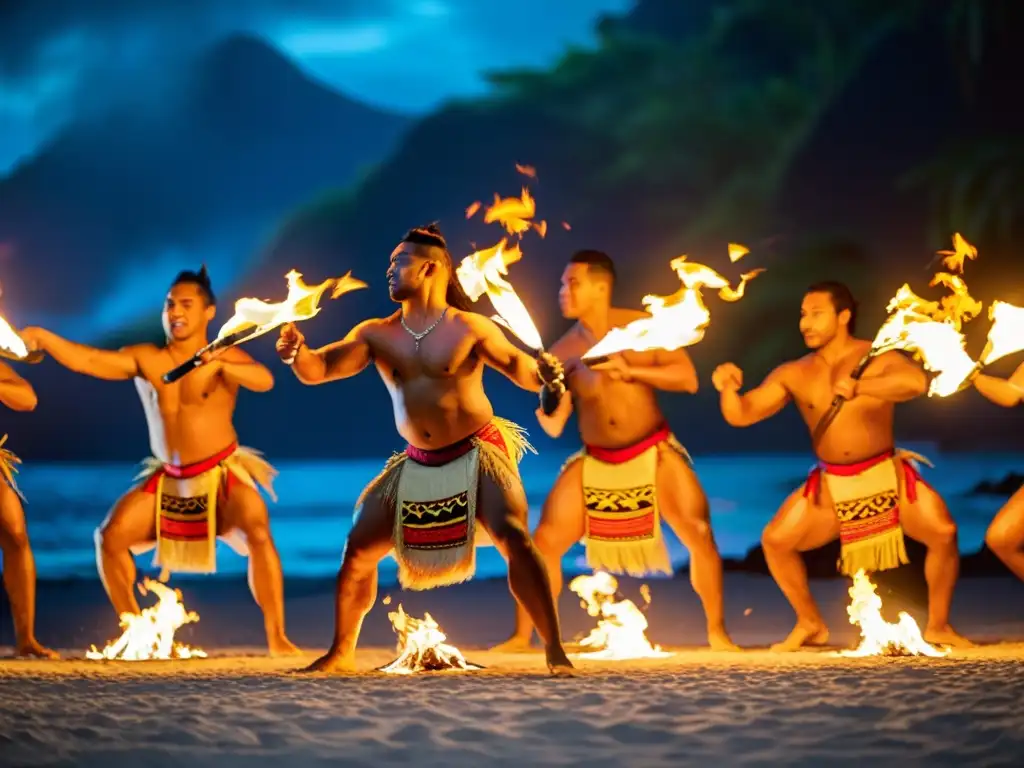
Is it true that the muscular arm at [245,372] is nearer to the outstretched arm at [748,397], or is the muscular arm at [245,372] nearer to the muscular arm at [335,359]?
the muscular arm at [335,359]

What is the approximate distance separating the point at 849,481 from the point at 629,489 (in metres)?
0.87

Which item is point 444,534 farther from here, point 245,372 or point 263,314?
point 245,372

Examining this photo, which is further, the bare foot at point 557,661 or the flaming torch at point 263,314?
the flaming torch at point 263,314

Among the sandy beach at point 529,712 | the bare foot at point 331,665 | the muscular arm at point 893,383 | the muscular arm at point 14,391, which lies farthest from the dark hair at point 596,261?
the muscular arm at point 14,391

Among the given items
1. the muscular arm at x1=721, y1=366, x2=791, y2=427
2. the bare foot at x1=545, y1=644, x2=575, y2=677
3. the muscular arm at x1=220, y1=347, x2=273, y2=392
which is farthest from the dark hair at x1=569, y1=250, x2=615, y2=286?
the bare foot at x1=545, y1=644, x2=575, y2=677

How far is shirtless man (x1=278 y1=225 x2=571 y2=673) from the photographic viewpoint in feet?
16.6

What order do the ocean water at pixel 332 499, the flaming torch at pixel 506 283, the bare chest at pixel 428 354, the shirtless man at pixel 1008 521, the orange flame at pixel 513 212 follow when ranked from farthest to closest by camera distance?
the ocean water at pixel 332 499, the shirtless man at pixel 1008 521, the orange flame at pixel 513 212, the bare chest at pixel 428 354, the flaming torch at pixel 506 283

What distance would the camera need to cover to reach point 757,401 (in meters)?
6.26

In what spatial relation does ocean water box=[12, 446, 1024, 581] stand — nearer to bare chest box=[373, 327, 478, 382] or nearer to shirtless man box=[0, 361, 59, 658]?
shirtless man box=[0, 361, 59, 658]

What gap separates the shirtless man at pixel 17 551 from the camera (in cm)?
602

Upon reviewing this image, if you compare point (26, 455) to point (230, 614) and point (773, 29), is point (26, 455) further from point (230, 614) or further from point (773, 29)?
point (773, 29)

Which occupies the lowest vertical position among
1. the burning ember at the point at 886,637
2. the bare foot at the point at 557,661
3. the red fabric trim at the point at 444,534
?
the bare foot at the point at 557,661

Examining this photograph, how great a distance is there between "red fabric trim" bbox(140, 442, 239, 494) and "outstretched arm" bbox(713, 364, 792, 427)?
1.99 m

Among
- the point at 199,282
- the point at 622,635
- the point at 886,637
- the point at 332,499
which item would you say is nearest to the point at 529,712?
the point at 622,635
